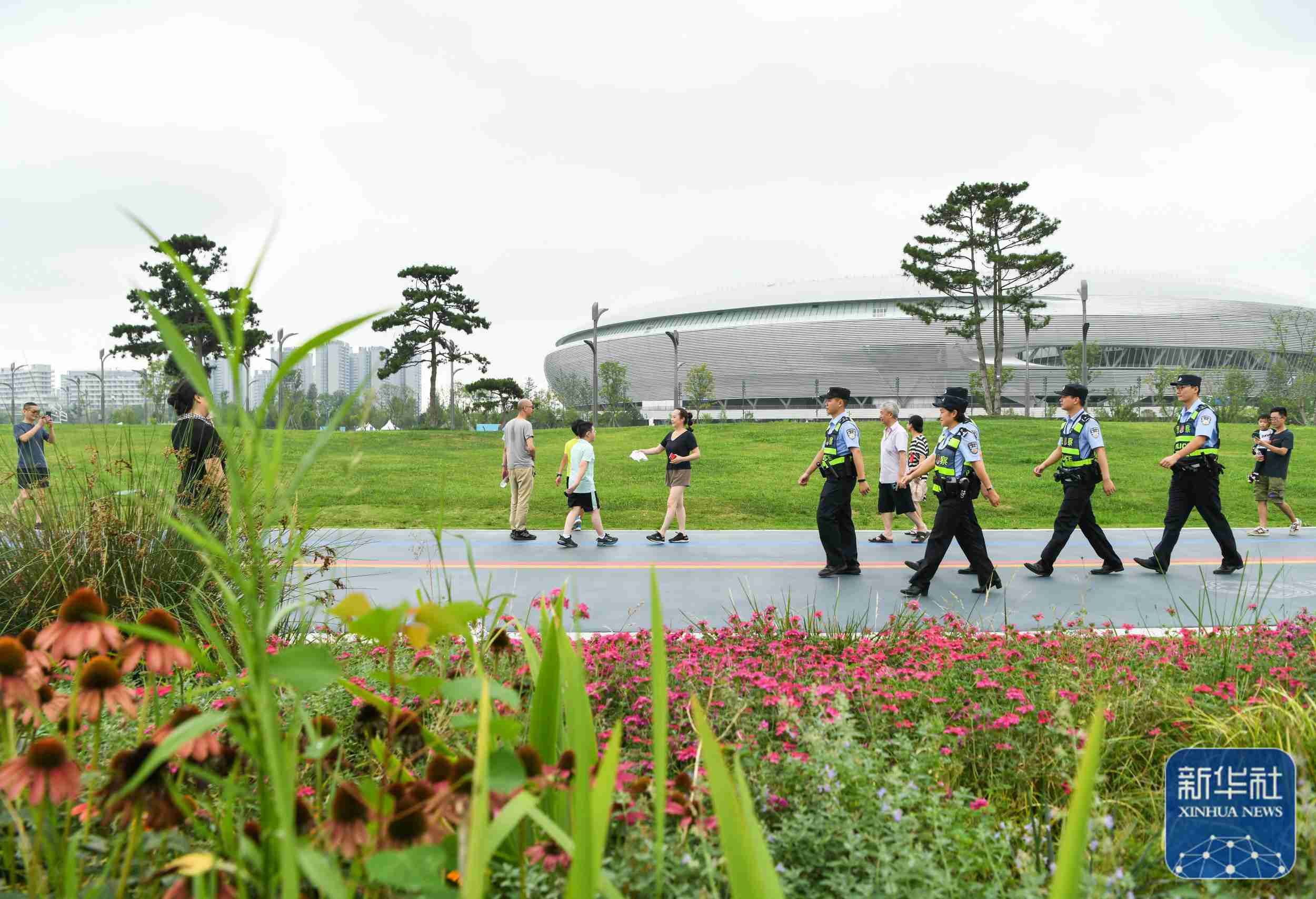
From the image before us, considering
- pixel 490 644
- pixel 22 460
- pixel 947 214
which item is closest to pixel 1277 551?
pixel 490 644

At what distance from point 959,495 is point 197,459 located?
6.37 m

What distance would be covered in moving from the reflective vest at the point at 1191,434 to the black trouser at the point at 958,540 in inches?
103

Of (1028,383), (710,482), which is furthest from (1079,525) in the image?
(1028,383)

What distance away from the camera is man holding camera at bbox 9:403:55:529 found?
17.1ft

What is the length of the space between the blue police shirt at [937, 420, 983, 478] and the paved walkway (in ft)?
3.84

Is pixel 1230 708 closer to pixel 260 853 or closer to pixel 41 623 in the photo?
pixel 260 853

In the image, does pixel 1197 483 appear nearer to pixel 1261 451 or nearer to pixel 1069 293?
pixel 1261 451

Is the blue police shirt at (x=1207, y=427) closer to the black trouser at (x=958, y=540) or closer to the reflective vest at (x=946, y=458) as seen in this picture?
the reflective vest at (x=946, y=458)

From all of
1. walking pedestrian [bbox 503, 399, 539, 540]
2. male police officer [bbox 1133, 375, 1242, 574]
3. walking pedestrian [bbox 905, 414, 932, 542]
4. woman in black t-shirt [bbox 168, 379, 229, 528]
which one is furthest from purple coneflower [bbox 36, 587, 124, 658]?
walking pedestrian [bbox 503, 399, 539, 540]

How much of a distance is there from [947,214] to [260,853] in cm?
4455

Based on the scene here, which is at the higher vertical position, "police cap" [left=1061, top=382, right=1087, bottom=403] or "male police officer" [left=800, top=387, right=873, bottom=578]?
"police cap" [left=1061, top=382, right=1087, bottom=403]

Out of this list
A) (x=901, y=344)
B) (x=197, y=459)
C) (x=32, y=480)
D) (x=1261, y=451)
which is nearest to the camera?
(x=32, y=480)

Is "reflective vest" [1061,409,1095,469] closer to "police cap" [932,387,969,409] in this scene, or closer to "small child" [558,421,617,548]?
"police cap" [932,387,969,409]

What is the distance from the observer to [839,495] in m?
9.23
